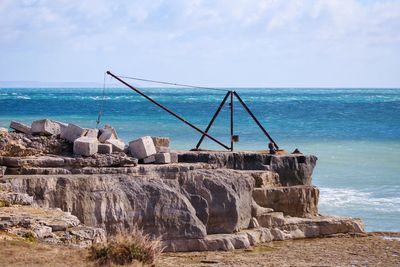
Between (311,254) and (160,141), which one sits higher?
(160,141)

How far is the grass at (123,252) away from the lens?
460 inches

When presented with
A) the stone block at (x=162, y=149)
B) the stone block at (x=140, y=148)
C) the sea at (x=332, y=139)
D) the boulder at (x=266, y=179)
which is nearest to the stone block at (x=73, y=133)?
the stone block at (x=140, y=148)

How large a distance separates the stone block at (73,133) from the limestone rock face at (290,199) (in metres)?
3.83

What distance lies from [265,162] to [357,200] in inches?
207

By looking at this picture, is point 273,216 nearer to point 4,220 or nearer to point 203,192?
point 203,192

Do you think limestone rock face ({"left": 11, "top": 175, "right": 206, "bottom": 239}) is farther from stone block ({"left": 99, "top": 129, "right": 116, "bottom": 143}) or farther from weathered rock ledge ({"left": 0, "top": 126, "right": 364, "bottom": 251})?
stone block ({"left": 99, "top": 129, "right": 116, "bottom": 143})

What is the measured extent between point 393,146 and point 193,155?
25288mm

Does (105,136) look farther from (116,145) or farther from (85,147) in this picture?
(85,147)

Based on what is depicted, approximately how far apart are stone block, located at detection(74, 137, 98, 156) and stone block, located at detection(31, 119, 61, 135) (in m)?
1.01

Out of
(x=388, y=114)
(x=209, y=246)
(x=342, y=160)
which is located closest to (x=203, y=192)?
(x=209, y=246)

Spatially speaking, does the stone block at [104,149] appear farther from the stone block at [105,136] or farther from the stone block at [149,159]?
the stone block at [149,159]

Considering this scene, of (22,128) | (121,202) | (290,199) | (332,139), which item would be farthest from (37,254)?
(332,139)

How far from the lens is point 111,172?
57.6 ft

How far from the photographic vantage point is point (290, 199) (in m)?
20.2
